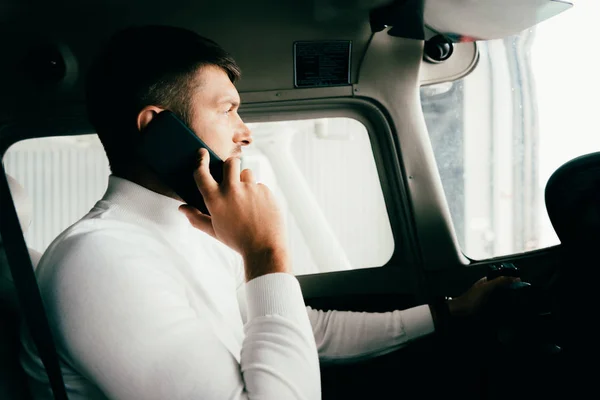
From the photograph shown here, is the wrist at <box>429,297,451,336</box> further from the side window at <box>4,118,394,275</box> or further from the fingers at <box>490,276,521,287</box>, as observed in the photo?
the side window at <box>4,118,394,275</box>

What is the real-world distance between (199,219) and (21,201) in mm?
422

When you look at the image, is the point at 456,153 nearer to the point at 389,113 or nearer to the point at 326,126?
the point at 389,113

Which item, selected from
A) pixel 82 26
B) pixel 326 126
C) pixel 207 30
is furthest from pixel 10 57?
pixel 326 126

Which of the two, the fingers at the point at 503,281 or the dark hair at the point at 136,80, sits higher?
the dark hair at the point at 136,80

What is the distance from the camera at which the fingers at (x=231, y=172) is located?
1029 millimetres

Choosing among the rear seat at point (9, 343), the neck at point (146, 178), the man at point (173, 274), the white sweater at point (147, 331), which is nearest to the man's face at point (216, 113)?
the man at point (173, 274)

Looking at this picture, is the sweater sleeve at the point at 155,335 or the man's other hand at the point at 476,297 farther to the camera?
the man's other hand at the point at 476,297

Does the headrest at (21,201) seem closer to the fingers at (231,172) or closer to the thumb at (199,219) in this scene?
the thumb at (199,219)

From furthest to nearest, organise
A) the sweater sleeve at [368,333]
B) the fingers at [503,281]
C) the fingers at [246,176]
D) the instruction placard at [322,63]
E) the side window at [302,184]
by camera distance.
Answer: the side window at [302,184] < the instruction placard at [322,63] < the sweater sleeve at [368,333] < the fingers at [503,281] < the fingers at [246,176]

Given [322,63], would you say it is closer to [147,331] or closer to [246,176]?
[246,176]

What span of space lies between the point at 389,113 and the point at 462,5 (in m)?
0.44

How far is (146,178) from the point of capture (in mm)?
1223

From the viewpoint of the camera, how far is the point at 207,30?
5.68ft

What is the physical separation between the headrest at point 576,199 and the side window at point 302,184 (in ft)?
2.80
